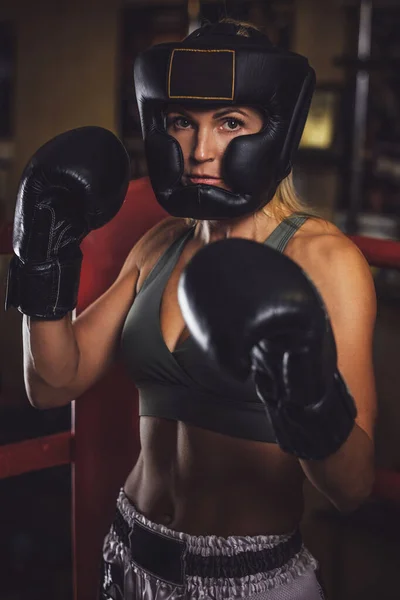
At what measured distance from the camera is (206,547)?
114 cm

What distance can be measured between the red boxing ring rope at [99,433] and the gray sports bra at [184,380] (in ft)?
0.63

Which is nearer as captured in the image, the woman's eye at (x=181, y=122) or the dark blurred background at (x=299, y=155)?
the woman's eye at (x=181, y=122)

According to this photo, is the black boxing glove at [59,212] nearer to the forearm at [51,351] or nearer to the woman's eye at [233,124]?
the forearm at [51,351]

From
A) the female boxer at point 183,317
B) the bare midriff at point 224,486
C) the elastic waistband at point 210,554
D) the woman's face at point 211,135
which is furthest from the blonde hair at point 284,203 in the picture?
the elastic waistband at point 210,554

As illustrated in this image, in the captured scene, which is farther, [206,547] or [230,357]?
[206,547]

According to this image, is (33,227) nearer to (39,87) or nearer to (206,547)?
(206,547)

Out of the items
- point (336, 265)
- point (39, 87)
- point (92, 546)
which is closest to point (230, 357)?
point (336, 265)

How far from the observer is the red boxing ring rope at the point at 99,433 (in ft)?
4.67

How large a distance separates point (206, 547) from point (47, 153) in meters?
0.57

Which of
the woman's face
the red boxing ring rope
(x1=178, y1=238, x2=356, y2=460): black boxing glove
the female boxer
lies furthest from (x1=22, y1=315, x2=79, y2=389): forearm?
(x1=178, y1=238, x2=356, y2=460): black boxing glove

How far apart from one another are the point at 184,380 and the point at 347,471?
0.27 meters

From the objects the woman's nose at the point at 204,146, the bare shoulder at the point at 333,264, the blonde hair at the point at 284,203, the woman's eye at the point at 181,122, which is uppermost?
the woman's eye at the point at 181,122

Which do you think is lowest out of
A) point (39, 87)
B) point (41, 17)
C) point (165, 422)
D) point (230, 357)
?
point (39, 87)

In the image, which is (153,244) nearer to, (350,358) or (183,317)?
(183,317)
